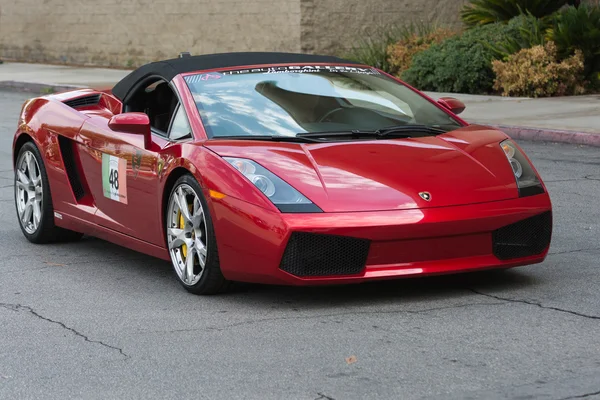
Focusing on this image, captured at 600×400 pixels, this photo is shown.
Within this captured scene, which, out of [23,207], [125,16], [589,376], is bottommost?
[125,16]

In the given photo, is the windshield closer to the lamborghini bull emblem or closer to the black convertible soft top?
the black convertible soft top

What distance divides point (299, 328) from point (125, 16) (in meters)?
25.2

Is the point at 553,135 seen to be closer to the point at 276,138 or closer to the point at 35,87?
the point at 276,138

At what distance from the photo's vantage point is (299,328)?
571 cm

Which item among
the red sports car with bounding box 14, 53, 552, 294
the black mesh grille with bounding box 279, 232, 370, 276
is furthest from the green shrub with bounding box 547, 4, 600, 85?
the black mesh grille with bounding box 279, 232, 370, 276

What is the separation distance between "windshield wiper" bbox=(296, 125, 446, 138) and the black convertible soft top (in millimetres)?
933

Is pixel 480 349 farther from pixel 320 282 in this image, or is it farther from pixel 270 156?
pixel 270 156

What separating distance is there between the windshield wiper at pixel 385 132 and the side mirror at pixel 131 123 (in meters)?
0.91

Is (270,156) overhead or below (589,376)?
overhead

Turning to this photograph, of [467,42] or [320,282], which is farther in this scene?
[467,42]

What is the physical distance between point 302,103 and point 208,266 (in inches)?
49.8

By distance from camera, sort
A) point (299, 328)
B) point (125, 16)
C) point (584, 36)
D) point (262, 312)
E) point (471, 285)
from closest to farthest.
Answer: point (299, 328) → point (262, 312) → point (471, 285) → point (584, 36) → point (125, 16)

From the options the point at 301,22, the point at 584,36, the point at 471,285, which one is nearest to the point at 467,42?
the point at 584,36

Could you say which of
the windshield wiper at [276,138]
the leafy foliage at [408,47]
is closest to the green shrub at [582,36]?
the leafy foliage at [408,47]
